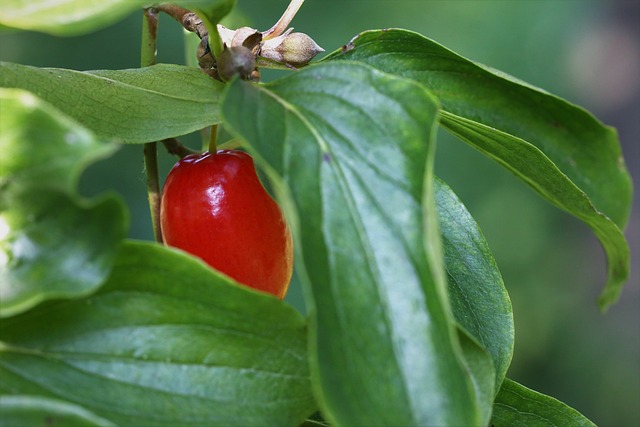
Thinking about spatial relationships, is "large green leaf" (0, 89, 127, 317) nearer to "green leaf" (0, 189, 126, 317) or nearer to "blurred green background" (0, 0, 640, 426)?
"green leaf" (0, 189, 126, 317)

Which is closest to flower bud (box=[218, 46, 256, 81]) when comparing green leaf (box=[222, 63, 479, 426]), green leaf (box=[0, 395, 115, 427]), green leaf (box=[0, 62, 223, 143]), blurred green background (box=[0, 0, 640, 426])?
green leaf (box=[0, 62, 223, 143])

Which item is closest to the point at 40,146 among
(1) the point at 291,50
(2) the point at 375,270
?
(2) the point at 375,270

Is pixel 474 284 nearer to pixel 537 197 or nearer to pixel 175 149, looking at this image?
pixel 175 149

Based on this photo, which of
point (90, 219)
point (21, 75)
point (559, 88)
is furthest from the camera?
point (559, 88)

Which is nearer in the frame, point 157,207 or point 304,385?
point 304,385

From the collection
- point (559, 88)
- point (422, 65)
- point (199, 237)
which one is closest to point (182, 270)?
point (199, 237)

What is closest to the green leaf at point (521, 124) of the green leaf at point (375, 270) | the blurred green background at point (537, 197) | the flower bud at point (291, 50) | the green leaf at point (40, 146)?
the flower bud at point (291, 50)

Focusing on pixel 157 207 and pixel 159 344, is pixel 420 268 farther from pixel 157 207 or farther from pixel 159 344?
pixel 157 207
